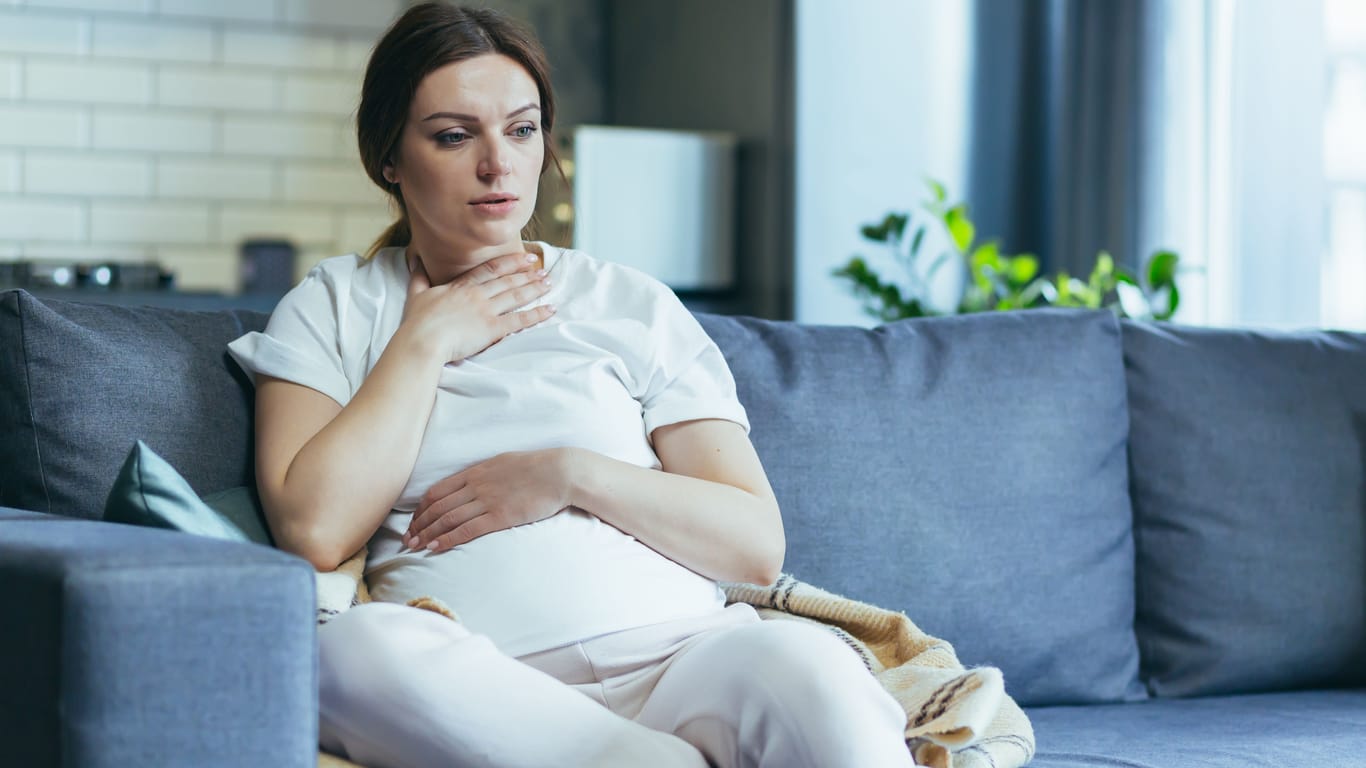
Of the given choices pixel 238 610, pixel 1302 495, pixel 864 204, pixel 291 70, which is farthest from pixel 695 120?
pixel 238 610

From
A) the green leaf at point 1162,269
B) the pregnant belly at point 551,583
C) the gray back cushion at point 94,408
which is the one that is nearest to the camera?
the pregnant belly at point 551,583

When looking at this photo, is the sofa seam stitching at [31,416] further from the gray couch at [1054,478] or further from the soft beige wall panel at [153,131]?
the soft beige wall panel at [153,131]

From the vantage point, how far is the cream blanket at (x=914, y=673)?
1.31 m

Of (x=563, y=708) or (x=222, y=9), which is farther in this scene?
(x=222, y=9)

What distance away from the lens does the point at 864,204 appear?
3.88 meters

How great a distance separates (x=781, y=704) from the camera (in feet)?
3.99

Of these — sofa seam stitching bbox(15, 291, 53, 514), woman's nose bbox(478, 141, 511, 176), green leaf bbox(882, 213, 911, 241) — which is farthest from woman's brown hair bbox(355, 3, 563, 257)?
green leaf bbox(882, 213, 911, 241)

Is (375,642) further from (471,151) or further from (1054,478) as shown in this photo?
(1054,478)

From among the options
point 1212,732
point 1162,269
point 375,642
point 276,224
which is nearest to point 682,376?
point 375,642

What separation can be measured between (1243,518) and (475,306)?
1070 mm

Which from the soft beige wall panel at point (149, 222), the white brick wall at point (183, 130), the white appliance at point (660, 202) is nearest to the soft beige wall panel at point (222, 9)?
the white brick wall at point (183, 130)

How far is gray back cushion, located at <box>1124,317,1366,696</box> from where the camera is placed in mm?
1912

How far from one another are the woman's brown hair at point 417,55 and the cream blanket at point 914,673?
494 mm

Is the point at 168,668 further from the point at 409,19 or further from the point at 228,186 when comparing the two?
the point at 228,186
